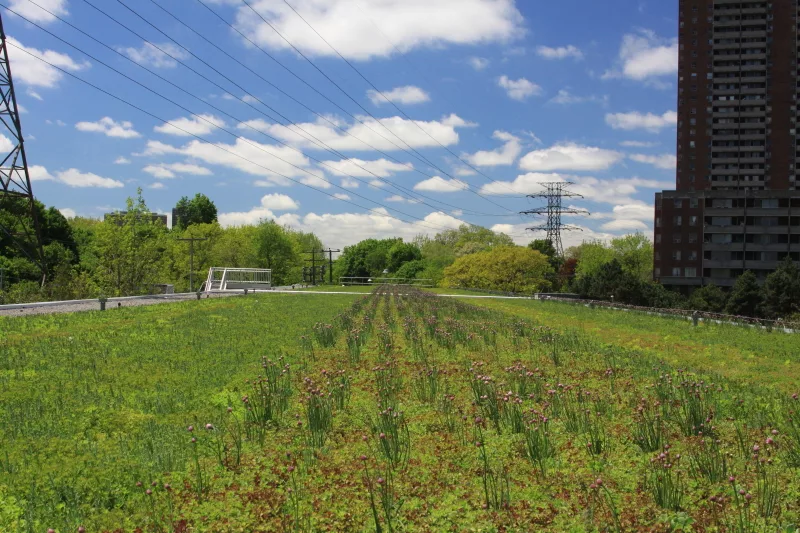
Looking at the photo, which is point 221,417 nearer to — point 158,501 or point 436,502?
point 158,501

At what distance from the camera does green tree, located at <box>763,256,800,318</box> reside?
177 feet

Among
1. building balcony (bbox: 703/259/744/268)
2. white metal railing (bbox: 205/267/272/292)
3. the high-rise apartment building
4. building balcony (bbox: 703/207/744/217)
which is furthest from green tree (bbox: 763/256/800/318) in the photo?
the high-rise apartment building

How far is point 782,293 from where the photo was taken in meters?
54.9

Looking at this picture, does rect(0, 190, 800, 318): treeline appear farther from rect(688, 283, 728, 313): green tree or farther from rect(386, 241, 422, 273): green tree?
rect(386, 241, 422, 273): green tree

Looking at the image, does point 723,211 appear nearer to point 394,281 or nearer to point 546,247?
point 546,247

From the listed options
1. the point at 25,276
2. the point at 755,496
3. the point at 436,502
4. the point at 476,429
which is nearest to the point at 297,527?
the point at 436,502

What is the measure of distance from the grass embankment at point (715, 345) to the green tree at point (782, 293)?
114 feet

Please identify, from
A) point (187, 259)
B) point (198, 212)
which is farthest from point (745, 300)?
point (198, 212)

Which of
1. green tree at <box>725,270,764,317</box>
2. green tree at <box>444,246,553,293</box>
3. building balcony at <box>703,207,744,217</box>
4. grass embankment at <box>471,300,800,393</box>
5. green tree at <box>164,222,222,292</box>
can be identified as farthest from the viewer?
building balcony at <box>703,207,744,217</box>

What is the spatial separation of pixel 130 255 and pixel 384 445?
49.3 meters

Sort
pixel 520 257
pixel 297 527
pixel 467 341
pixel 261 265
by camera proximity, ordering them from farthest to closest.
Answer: pixel 261 265 → pixel 520 257 → pixel 467 341 → pixel 297 527

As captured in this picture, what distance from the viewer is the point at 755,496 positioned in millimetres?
5160

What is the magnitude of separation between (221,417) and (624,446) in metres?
4.72

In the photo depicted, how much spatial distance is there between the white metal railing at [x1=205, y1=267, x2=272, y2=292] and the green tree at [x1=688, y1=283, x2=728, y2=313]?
42.4 metres
